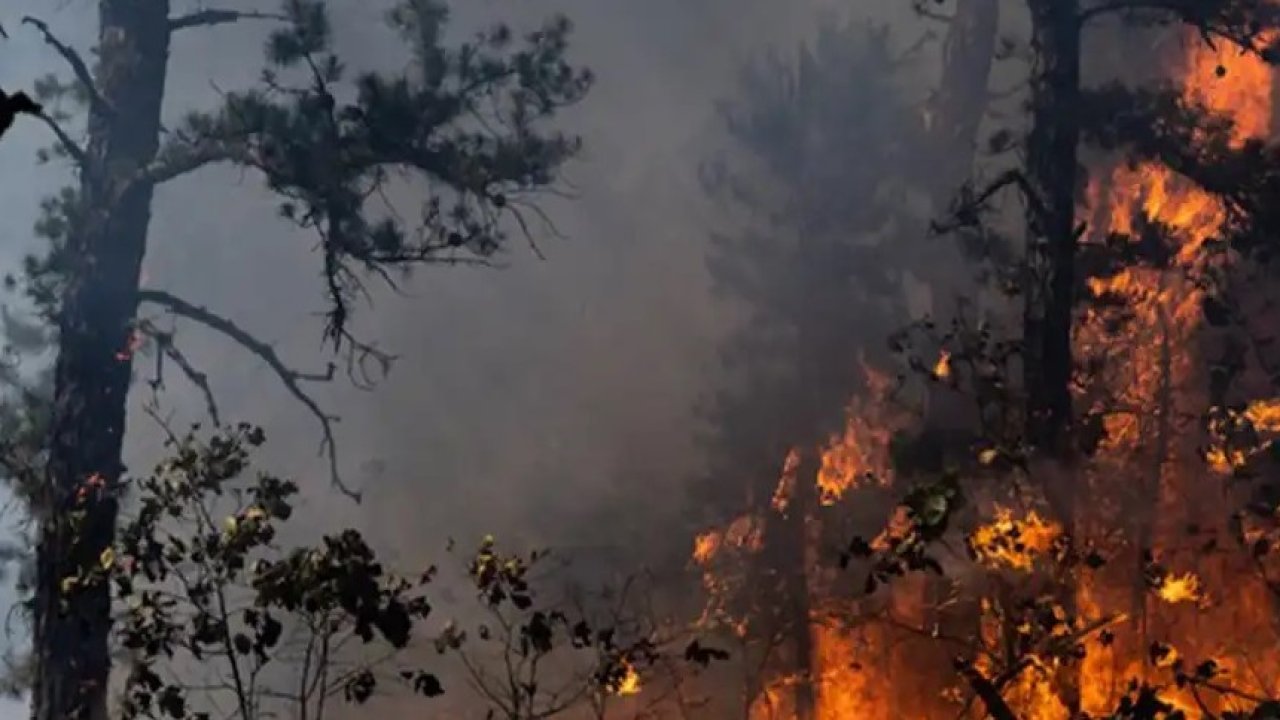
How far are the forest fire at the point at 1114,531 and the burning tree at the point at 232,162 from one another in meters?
4.15

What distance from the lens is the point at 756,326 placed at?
2108cm

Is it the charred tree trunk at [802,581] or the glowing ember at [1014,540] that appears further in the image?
the charred tree trunk at [802,581]

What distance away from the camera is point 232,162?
829 cm

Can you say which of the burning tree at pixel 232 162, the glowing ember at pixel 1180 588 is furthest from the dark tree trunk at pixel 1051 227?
the burning tree at pixel 232 162

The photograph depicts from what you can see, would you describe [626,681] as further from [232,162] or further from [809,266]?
[809,266]

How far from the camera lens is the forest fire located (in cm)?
1150

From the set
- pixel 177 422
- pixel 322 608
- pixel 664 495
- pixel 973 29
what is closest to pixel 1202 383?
pixel 973 29

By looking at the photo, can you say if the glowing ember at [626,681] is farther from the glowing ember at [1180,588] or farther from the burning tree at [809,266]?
the burning tree at [809,266]

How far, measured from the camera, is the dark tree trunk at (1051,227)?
10.6 m

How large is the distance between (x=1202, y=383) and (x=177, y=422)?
1828cm

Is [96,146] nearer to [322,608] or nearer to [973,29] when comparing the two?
[322,608]

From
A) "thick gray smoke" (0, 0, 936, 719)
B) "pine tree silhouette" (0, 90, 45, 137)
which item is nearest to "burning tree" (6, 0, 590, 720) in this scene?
"pine tree silhouette" (0, 90, 45, 137)

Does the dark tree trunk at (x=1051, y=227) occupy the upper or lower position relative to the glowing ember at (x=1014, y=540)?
upper

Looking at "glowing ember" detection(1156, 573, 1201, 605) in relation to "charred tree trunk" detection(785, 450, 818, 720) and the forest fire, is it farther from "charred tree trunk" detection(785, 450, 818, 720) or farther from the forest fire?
"charred tree trunk" detection(785, 450, 818, 720)
